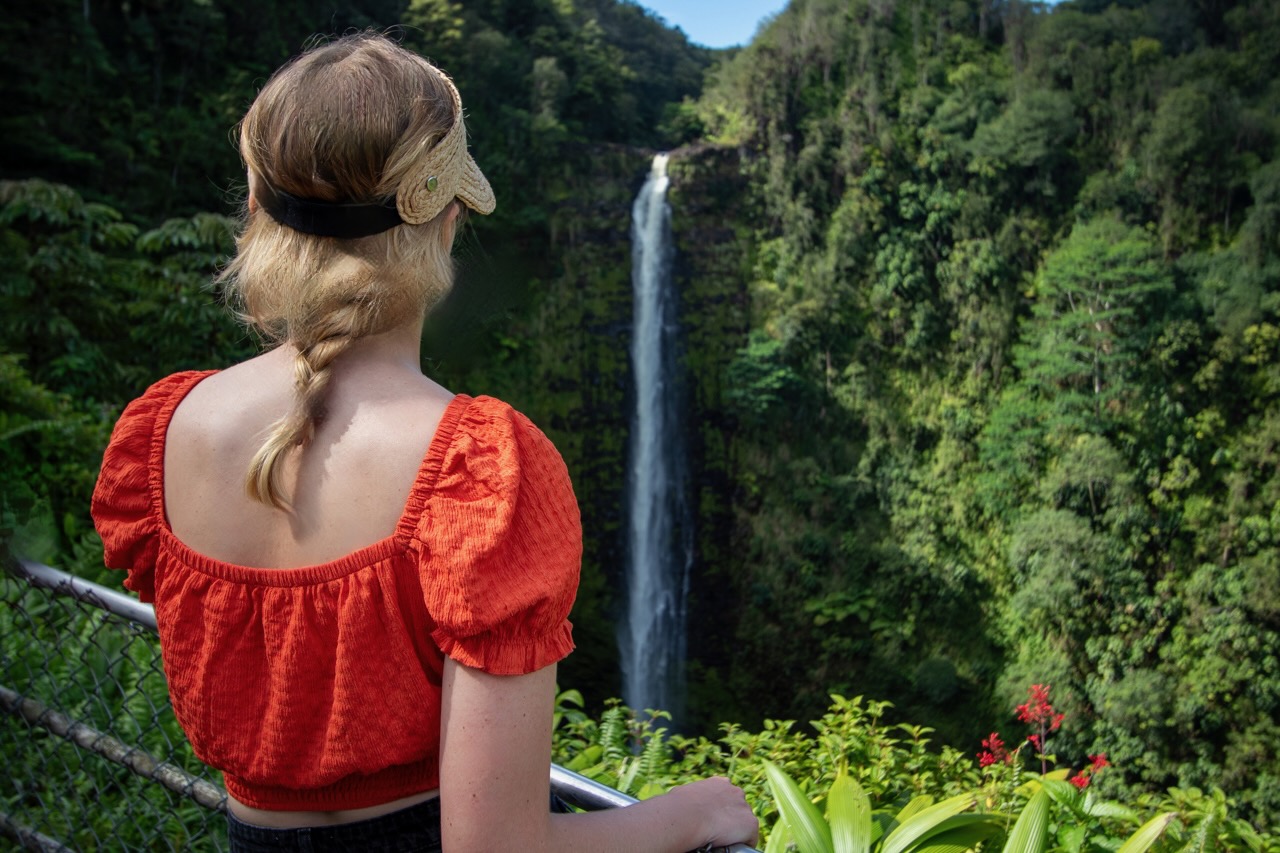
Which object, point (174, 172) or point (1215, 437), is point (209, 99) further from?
point (1215, 437)

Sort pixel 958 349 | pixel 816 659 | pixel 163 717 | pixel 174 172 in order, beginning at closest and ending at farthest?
pixel 163 717 < pixel 174 172 < pixel 816 659 < pixel 958 349

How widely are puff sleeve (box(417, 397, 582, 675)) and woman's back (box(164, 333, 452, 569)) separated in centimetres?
4

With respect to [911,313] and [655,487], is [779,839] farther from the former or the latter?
[911,313]

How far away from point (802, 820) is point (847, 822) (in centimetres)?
6

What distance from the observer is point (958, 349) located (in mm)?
15430

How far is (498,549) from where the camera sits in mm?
634

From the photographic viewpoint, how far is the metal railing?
1.41m

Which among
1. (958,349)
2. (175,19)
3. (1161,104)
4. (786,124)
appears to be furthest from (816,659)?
(175,19)

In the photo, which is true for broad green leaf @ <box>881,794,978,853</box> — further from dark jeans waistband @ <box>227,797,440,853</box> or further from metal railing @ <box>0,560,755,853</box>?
dark jeans waistband @ <box>227,797,440,853</box>

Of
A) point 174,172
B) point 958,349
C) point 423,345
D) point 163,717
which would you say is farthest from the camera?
point 958,349

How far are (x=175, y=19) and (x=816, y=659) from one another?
494 inches

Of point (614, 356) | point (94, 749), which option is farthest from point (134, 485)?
point (614, 356)

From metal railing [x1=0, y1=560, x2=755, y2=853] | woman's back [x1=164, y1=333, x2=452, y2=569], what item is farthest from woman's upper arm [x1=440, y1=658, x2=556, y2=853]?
metal railing [x1=0, y1=560, x2=755, y2=853]

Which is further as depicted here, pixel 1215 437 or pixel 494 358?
pixel 494 358
